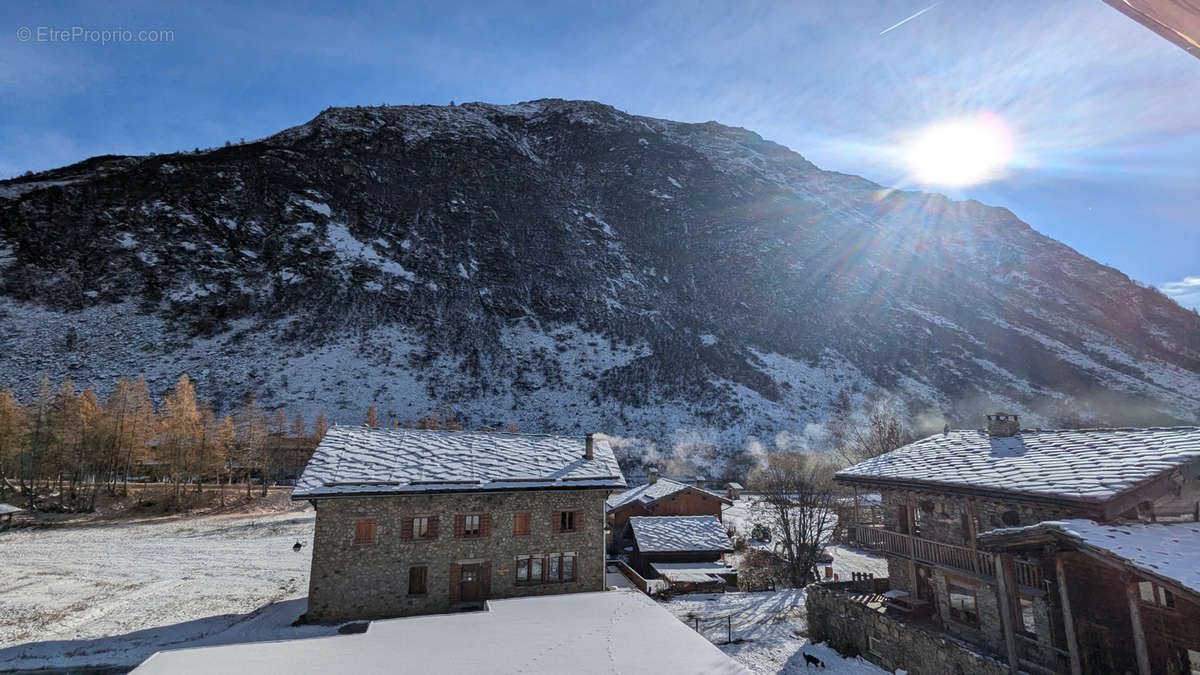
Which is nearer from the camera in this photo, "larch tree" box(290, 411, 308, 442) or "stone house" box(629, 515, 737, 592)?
"stone house" box(629, 515, 737, 592)

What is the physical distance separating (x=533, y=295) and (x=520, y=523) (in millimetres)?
73612

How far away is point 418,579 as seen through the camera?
19.7 metres

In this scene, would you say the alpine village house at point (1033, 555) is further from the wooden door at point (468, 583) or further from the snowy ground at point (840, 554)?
the wooden door at point (468, 583)

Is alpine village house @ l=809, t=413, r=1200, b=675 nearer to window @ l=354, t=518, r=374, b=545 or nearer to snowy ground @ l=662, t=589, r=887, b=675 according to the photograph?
snowy ground @ l=662, t=589, r=887, b=675

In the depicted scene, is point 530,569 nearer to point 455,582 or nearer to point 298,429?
point 455,582

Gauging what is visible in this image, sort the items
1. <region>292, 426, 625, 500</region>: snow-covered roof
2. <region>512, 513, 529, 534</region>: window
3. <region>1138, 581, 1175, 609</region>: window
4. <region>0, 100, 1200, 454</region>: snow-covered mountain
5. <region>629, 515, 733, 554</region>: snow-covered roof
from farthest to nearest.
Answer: <region>0, 100, 1200, 454</region>: snow-covered mountain
<region>629, 515, 733, 554</region>: snow-covered roof
<region>512, 513, 529, 534</region>: window
<region>292, 426, 625, 500</region>: snow-covered roof
<region>1138, 581, 1175, 609</region>: window

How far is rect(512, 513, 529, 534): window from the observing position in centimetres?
2083

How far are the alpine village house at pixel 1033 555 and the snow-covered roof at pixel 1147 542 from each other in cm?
4

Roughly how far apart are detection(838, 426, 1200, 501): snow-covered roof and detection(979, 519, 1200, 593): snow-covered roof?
1196 millimetres

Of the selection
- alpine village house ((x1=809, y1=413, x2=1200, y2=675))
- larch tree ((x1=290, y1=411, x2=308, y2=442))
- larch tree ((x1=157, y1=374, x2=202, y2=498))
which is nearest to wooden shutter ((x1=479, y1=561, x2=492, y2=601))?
alpine village house ((x1=809, y1=413, x2=1200, y2=675))

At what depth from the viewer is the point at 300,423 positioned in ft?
195

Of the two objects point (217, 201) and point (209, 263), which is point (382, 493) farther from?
point (217, 201)

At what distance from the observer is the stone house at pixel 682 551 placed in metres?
28.2

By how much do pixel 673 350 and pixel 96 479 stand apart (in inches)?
2681
